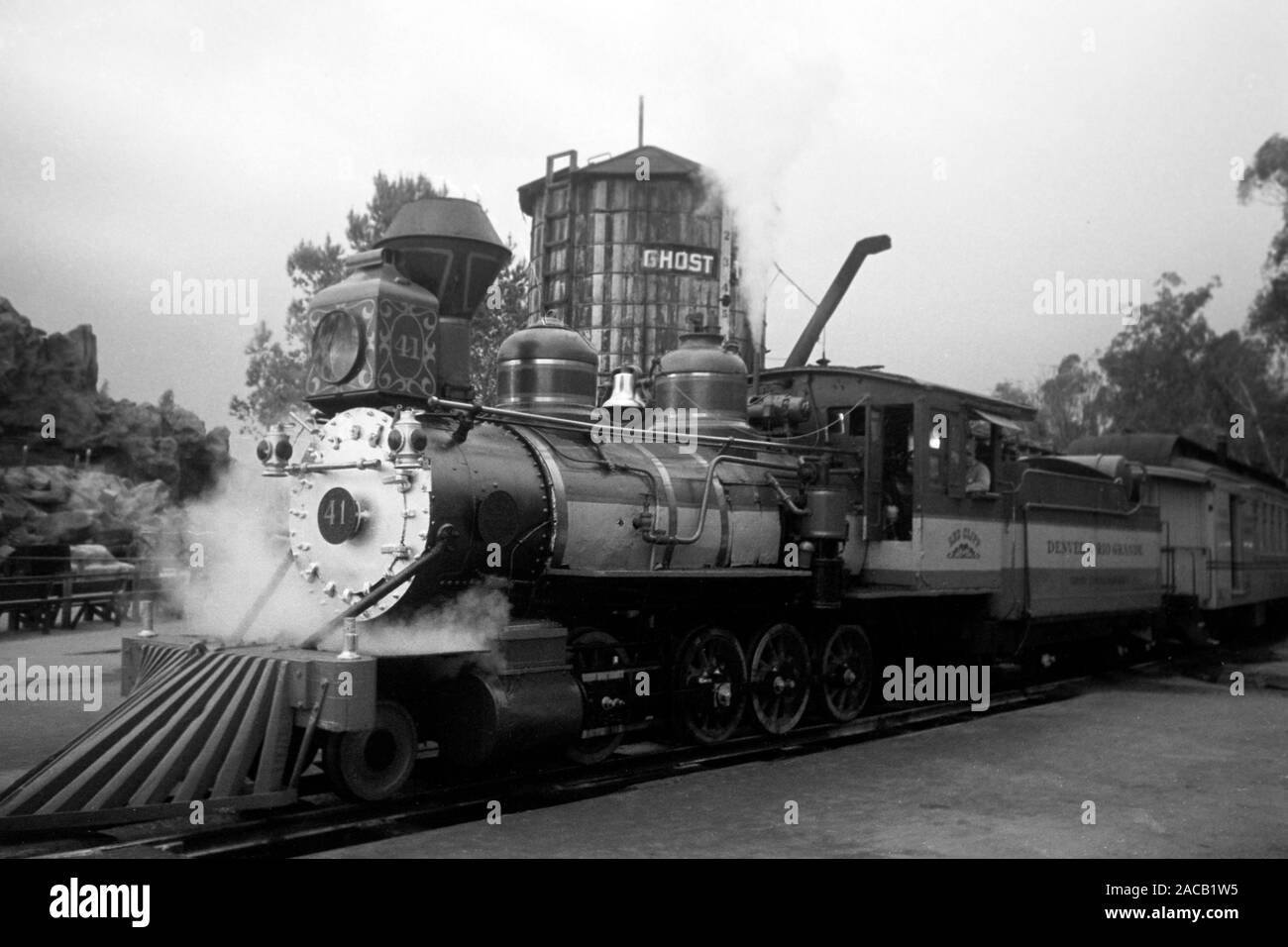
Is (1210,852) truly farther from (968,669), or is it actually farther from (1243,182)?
(1243,182)

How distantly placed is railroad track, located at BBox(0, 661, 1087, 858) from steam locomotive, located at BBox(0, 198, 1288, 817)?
0.69ft

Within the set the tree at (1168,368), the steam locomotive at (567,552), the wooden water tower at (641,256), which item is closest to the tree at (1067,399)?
the tree at (1168,368)

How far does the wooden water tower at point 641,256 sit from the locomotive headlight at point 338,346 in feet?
70.2

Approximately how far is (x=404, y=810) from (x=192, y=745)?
4.17ft

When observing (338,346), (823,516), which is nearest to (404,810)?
(338,346)

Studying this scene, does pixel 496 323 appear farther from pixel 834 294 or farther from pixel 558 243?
pixel 834 294

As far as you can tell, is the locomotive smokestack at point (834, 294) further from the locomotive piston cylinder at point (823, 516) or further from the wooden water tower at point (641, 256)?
the wooden water tower at point (641, 256)

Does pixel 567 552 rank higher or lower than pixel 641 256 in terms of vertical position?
lower

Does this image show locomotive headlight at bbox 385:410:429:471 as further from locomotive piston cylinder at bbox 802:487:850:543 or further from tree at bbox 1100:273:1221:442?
tree at bbox 1100:273:1221:442

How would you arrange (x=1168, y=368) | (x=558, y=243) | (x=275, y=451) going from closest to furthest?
(x=275, y=451)
(x=558, y=243)
(x=1168, y=368)

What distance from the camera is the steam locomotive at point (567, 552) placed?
20.1 ft

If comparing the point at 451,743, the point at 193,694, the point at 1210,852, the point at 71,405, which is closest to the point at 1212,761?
the point at 1210,852

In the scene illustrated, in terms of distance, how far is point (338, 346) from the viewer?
7.09 m

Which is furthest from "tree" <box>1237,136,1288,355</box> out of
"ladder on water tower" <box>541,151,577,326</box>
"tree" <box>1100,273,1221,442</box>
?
"ladder on water tower" <box>541,151,577,326</box>
